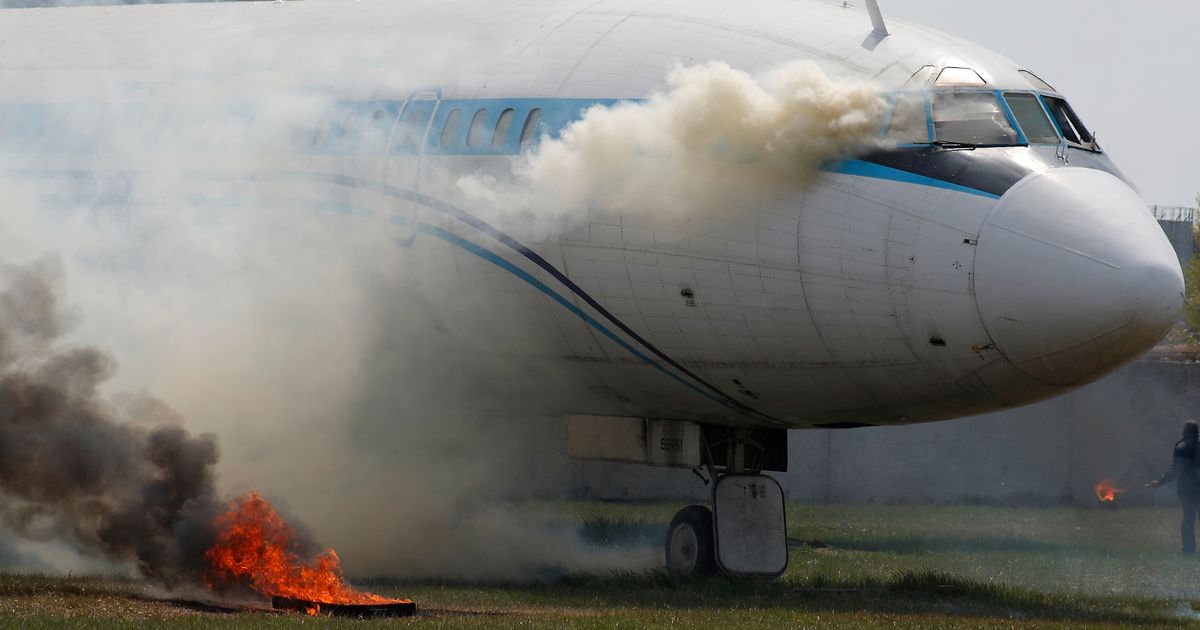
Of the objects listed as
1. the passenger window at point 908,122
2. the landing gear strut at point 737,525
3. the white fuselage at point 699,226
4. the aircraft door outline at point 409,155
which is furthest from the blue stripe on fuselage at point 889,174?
the aircraft door outline at point 409,155

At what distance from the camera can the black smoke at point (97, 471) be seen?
15508mm

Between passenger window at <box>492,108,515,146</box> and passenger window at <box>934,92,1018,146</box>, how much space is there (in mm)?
4313

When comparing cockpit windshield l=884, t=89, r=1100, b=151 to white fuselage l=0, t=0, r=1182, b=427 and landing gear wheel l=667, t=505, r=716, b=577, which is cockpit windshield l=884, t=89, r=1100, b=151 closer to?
white fuselage l=0, t=0, r=1182, b=427

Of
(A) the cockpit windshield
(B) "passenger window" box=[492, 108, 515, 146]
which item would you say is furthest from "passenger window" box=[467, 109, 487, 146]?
(A) the cockpit windshield

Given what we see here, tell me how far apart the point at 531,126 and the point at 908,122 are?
387 cm

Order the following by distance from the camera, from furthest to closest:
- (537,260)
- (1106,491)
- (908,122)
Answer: (1106,491) → (537,260) → (908,122)

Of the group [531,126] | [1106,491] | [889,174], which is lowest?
[1106,491]

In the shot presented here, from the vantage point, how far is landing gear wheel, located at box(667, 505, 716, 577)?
19391 millimetres

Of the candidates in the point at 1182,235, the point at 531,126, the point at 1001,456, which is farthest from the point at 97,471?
the point at 1182,235

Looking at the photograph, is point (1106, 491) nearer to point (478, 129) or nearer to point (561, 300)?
point (561, 300)

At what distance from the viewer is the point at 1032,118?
1622 cm

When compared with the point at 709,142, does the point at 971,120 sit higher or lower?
higher

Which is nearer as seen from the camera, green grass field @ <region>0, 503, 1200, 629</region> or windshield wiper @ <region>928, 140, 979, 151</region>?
green grass field @ <region>0, 503, 1200, 629</region>

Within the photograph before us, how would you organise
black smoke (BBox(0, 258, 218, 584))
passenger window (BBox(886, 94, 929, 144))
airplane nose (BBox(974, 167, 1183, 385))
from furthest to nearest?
passenger window (BBox(886, 94, 929, 144))
black smoke (BBox(0, 258, 218, 584))
airplane nose (BBox(974, 167, 1183, 385))
